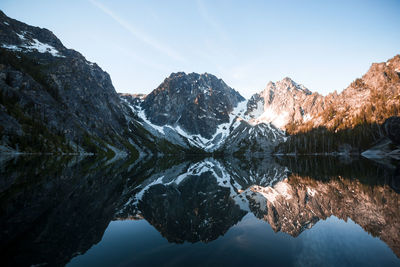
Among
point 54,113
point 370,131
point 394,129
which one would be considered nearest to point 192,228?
point 394,129

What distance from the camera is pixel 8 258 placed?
851cm

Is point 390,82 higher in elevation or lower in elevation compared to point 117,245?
higher

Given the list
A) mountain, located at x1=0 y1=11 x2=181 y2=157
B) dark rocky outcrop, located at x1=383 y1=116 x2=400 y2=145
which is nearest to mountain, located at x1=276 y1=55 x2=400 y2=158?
dark rocky outcrop, located at x1=383 y1=116 x2=400 y2=145

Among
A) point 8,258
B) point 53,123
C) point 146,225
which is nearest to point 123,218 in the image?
point 146,225

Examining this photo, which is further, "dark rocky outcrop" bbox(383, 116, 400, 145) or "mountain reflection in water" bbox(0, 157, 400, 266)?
"dark rocky outcrop" bbox(383, 116, 400, 145)

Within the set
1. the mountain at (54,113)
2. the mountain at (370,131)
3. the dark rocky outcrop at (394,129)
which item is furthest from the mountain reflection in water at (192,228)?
the mountain at (370,131)

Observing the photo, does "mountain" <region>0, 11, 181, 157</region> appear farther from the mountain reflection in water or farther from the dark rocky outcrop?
the dark rocky outcrop

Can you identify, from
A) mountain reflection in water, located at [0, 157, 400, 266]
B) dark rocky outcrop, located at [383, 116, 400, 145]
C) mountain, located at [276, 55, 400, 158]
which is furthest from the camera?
mountain, located at [276, 55, 400, 158]

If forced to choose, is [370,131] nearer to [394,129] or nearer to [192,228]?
[394,129]

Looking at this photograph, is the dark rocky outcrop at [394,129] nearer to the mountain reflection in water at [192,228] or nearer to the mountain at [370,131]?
the mountain at [370,131]

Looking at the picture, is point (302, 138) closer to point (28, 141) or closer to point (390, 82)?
point (390, 82)

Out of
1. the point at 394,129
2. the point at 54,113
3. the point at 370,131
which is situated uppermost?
the point at 54,113

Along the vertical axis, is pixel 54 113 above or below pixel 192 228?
above

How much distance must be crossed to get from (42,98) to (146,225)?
151 metres
